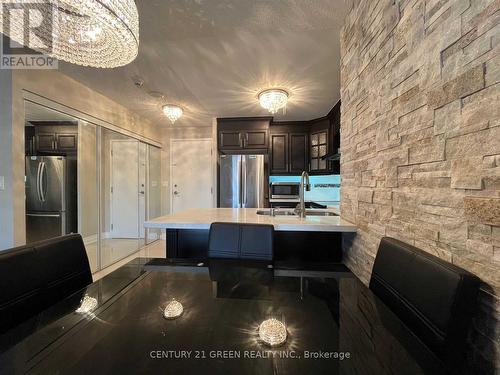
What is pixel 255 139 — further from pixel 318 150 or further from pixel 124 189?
pixel 124 189

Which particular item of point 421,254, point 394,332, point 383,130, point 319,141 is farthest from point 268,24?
point 319,141

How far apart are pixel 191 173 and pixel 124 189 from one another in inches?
51.6

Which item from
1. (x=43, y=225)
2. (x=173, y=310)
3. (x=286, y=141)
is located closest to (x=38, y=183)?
(x=43, y=225)

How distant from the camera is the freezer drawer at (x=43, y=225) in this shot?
83.7 inches

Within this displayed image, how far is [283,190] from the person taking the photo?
13.7 feet

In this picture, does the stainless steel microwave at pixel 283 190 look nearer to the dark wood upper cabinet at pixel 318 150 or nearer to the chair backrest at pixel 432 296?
the dark wood upper cabinet at pixel 318 150

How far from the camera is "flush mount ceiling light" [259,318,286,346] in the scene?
58 cm

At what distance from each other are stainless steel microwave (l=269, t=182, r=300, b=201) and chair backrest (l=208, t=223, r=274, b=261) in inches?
113

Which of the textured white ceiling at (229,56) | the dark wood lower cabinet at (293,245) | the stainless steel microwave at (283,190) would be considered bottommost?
the dark wood lower cabinet at (293,245)

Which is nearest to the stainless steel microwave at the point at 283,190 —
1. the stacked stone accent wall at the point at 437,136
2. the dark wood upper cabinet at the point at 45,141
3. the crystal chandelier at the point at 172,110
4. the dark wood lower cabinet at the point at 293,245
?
the crystal chandelier at the point at 172,110

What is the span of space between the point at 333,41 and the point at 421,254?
1.85 m

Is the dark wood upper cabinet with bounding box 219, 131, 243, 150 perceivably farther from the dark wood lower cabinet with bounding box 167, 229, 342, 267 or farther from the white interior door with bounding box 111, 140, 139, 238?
the dark wood lower cabinet with bounding box 167, 229, 342, 267

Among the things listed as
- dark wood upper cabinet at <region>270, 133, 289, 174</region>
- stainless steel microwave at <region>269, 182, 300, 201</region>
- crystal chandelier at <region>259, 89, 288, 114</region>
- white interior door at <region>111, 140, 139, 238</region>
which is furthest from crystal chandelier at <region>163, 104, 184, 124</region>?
stainless steel microwave at <region>269, 182, 300, 201</region>

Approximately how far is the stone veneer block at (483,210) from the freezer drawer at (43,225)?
10.2ft
